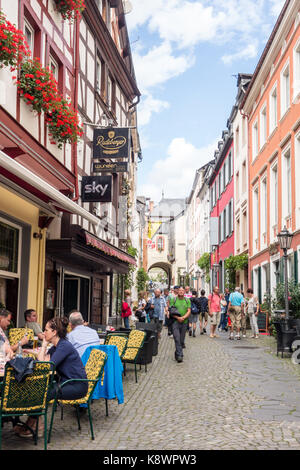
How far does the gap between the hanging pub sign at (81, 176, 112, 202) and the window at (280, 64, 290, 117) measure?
7988mm

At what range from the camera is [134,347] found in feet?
31.4

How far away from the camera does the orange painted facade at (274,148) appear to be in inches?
671

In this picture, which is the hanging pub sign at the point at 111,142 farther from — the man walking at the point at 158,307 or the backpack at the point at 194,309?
the backpack at the point at 194,309

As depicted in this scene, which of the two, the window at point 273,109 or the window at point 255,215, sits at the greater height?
the window at point 273,109

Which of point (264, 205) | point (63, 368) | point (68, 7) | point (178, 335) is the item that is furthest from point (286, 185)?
point (63, 368)

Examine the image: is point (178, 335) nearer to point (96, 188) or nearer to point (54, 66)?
point (96, 188)

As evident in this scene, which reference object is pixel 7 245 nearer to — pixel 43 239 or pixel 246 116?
pixel 43 239

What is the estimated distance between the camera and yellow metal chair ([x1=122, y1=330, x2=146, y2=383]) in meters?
9.54

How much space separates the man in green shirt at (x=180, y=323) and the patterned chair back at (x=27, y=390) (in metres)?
6.96

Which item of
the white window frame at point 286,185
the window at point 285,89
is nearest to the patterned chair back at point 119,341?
the white window frame at point 286,185

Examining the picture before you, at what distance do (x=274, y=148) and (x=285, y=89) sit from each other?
7.24 feet

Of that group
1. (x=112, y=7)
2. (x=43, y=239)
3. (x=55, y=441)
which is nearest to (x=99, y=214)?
(x=43, y=239)

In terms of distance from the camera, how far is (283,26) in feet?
58.7
